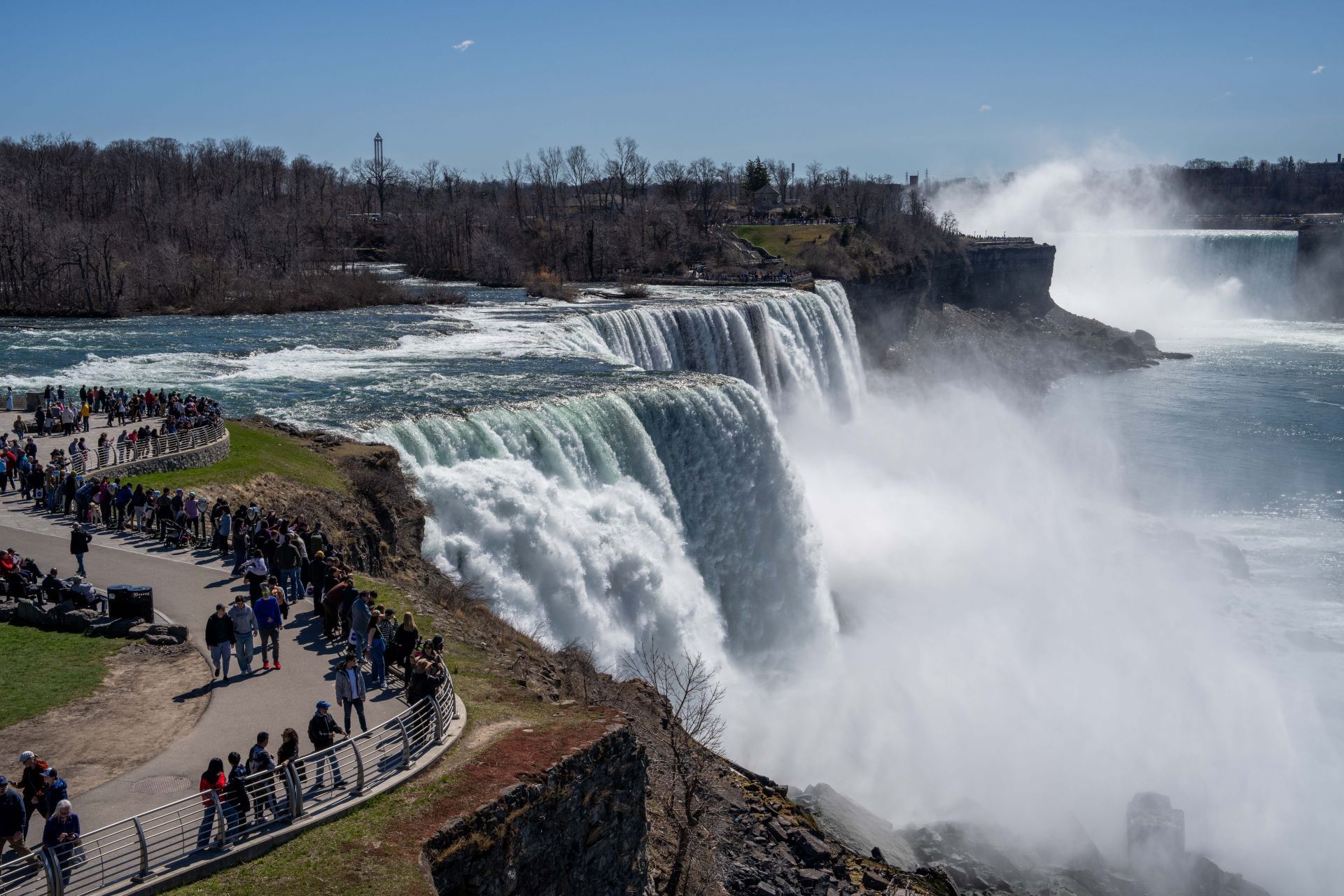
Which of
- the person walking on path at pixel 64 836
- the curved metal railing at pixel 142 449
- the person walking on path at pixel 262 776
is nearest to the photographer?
the person walking on path at pixel 64 836

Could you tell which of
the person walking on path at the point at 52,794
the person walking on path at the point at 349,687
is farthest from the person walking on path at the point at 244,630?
the person walking on path at the point at 52,794

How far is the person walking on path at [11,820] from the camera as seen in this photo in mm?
9117

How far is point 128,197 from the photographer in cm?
9644

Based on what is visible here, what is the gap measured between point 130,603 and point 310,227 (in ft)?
237

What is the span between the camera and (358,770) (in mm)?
10844

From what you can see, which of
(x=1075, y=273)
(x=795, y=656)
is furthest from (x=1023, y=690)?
(x=1075, y=273)

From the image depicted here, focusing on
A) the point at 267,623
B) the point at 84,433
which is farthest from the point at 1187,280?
the point at 267,623

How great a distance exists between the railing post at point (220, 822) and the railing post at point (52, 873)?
1283 mm

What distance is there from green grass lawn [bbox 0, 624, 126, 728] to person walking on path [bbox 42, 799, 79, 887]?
374 cm

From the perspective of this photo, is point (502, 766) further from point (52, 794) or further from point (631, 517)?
point (631, 517)

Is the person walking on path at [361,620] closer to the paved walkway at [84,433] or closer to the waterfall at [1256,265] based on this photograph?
the paved walkway at [84,433]

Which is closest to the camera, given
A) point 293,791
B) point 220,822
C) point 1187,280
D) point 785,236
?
point 220,822

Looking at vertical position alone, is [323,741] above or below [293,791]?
above

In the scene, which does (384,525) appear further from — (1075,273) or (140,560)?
(1075,273)
